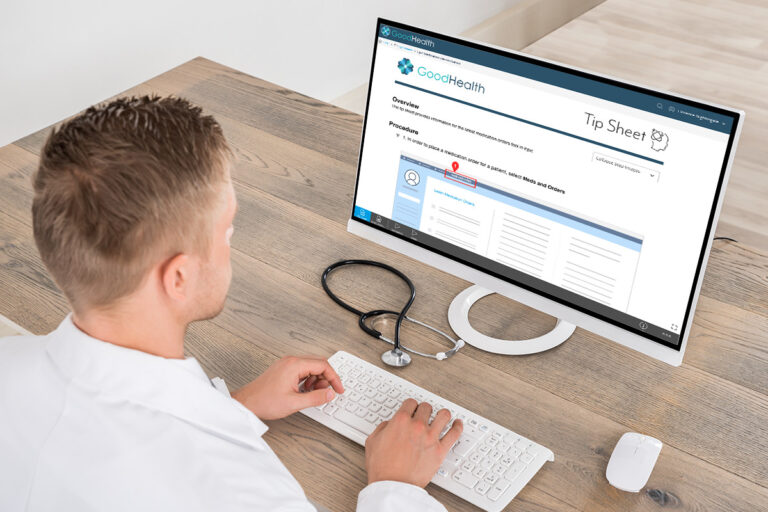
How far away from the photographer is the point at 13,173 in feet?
5.55

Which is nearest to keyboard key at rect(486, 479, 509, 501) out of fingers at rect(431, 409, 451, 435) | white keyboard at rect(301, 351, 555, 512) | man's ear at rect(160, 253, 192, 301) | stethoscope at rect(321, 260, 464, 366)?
white keyboard at rect(301, 351, 555, 512)

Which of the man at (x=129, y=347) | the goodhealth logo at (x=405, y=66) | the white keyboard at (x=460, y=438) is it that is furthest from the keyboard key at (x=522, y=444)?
the goodhealth logo at (x=405, y=66)

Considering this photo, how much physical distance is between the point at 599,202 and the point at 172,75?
1276 millimetres

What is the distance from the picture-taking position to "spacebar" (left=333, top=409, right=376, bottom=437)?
116 centimetres

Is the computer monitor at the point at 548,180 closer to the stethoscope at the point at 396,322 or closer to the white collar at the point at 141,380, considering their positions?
the stethoscope at the point at 396,322

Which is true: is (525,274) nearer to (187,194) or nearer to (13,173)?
(187,194)

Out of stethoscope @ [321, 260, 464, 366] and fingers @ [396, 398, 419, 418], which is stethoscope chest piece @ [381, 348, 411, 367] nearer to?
stethoscope @ [321, 260, 464, 366]

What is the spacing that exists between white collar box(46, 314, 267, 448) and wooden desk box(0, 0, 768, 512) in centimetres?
24

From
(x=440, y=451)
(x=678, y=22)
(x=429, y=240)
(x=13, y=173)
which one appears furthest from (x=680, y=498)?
(x=678, y=22)

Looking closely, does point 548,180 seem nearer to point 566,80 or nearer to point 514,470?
point 566,80

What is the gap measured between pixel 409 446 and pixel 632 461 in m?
0.29

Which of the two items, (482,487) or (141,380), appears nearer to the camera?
(141,380)

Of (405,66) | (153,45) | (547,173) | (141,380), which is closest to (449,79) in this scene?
(405,66)

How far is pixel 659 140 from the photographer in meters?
1.08
